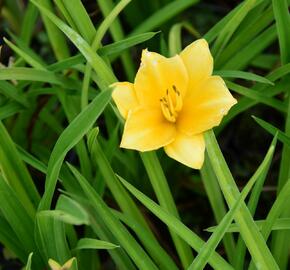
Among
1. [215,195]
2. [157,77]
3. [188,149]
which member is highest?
[157,77]

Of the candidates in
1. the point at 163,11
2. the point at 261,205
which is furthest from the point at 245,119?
the point at 163,11

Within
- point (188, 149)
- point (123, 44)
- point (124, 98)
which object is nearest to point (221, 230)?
point (188, 149)

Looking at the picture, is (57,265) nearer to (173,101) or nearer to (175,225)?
(175,225)

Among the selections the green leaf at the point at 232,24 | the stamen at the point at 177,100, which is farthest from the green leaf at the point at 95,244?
the green leaf at the point at 232,24

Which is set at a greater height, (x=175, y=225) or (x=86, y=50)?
(x=86, y=50)

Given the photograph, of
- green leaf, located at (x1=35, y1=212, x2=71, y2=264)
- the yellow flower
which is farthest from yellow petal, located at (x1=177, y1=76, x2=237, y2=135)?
green leaf, located at (x1=35, y1=212, x2=71, y2=264)

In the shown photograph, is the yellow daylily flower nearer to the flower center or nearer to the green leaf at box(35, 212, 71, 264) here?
the green leaf at box(35, 212, 71, 264)
